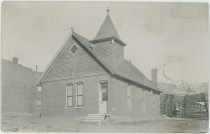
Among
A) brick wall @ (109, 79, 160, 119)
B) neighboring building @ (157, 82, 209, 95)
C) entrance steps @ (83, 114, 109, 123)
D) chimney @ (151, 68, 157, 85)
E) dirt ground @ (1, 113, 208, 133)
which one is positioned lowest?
dirt ground @ (1, 113, 208, 133)

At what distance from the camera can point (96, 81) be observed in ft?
43.8

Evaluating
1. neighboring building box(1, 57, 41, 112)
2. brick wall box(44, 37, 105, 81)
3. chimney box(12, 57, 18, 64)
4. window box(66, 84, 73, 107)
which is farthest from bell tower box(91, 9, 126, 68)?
chimney box(12, 57, 18, 64)

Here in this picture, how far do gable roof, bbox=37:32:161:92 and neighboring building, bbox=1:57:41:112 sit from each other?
515mm

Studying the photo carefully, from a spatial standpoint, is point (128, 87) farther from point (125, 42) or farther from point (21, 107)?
point (21, 107)

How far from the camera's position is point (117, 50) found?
43.3 feet

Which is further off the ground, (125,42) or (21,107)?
(125,42)

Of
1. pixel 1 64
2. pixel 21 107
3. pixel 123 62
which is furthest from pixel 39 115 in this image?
pixel 123 62

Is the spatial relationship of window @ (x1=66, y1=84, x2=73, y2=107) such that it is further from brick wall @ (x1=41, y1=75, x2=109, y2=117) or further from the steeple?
the steeple

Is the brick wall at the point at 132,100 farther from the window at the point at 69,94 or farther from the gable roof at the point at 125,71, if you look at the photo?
the window at the point at 69,94

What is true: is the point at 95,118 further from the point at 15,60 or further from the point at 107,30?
the point at 15,60

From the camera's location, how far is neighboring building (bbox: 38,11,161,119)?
42.9 feet

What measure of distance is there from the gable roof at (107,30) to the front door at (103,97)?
Result: 134cm

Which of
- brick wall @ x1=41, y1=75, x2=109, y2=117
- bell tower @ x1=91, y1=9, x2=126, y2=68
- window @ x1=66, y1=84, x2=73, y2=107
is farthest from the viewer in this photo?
window @ x1=66, y1=84, x2=73, y2=107

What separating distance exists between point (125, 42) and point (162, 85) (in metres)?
1.70
